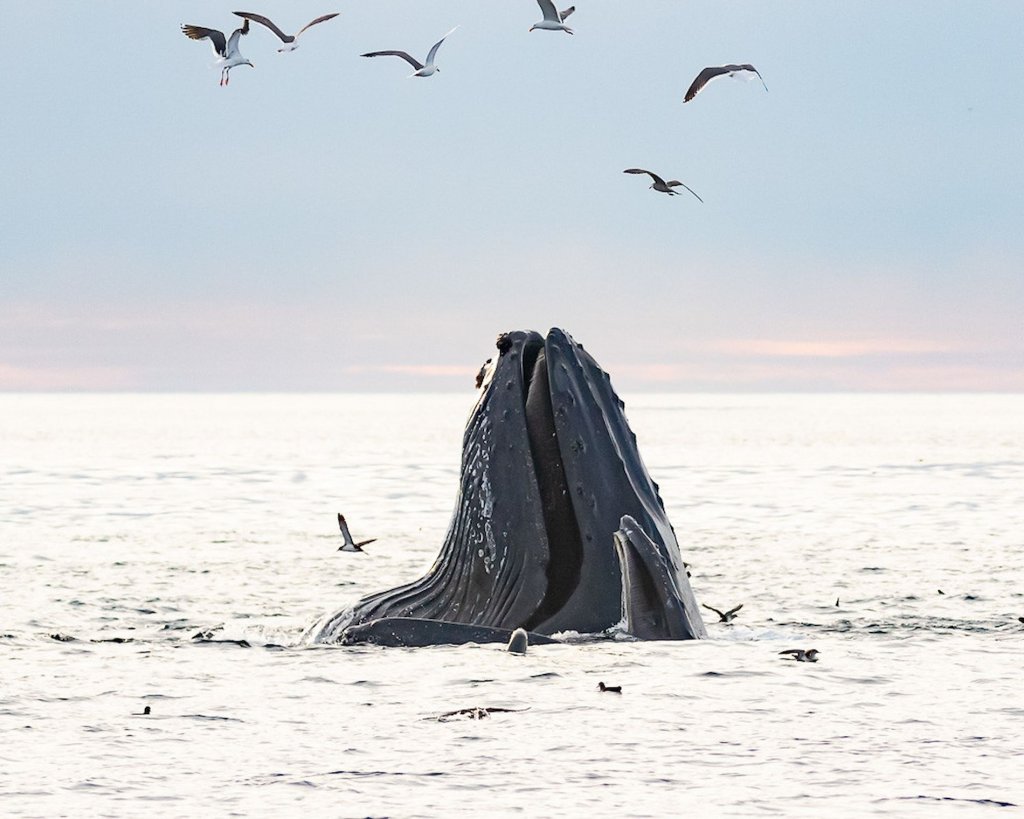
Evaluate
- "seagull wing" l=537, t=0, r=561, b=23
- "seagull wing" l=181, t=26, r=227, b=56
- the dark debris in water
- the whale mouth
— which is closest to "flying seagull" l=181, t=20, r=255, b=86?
"seagull wing" l=181, t=26, r=227, b=56

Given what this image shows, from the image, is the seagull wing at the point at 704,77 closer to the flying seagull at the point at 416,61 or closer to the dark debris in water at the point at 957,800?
the flying seagull at the point at 416,61

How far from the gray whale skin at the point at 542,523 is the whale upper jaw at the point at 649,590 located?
0.01 metres

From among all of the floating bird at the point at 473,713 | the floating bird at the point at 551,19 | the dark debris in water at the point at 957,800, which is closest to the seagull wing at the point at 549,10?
the floating bird at the point at 551,19

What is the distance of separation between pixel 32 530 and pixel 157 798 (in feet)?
61.4

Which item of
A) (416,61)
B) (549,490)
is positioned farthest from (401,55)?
(549,490)

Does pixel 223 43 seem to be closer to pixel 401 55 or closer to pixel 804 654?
pixel 401 55

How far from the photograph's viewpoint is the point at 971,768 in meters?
7.31

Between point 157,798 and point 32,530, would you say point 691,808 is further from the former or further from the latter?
point 32,530

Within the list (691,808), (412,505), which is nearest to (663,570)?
(691,808)

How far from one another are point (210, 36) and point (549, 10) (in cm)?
497

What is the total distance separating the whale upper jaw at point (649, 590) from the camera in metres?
9.51

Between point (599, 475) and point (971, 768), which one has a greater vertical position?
point (599, 475)

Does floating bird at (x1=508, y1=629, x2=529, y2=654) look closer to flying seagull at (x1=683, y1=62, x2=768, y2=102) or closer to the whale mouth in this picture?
the whale mouth

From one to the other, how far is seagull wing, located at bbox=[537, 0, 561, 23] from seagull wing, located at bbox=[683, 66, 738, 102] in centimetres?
170
